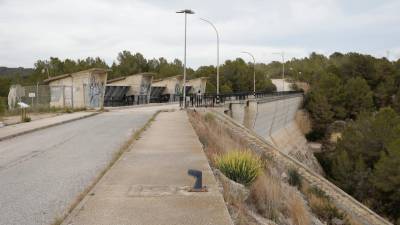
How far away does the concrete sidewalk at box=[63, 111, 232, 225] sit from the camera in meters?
6.37

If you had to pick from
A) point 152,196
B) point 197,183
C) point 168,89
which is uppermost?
point 168,89

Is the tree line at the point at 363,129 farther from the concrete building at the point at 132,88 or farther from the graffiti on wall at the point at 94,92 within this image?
the graffiti on wall at the point at 94,92

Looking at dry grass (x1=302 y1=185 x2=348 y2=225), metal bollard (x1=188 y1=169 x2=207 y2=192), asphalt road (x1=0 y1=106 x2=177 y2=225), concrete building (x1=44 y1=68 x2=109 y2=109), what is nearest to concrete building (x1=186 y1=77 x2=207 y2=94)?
concrete building (x1=44 y1=68 x2=109 y2=109)

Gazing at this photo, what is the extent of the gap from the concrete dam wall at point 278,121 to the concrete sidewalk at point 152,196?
99.6ft

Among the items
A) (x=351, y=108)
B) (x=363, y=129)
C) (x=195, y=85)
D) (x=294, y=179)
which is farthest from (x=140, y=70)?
(x=294, y=179)

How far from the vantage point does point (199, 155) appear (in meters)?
12.0

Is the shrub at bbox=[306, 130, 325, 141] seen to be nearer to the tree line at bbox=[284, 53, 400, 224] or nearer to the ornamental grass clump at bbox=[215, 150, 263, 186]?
the tree line at bbox=[284, 53, 400, 224]

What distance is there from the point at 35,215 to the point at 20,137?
41.7ft

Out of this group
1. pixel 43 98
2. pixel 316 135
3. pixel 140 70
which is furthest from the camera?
pixel 140 70

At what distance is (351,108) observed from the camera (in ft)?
285

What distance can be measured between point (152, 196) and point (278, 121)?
192ft

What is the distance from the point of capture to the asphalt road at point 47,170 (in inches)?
290

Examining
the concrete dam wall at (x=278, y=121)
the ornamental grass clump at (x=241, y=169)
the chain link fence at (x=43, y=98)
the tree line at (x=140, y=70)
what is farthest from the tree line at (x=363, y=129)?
the ornamental grass clump at (x=241, y=169)

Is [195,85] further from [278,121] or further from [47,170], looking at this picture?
[47,170]
